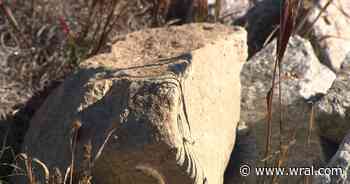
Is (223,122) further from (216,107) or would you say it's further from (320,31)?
(320,31)

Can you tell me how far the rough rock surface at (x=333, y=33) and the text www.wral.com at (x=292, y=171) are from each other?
1230mm

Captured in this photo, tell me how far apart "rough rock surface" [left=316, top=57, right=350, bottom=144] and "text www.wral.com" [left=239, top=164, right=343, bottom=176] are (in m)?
0.32

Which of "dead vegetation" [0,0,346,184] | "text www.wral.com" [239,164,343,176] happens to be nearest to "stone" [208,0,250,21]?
"dead vegetation" [0,0,346,184]

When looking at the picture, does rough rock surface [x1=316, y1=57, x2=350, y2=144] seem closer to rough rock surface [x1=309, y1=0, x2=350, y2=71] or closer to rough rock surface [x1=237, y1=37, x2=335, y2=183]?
rough rock surface [x1=237, y1=37, x2=335, y2=183]

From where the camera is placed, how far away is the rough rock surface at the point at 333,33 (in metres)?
3.96

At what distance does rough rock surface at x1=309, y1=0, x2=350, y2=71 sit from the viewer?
3.96 metres

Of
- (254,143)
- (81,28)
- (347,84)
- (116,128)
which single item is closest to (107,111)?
Result: (116,128)

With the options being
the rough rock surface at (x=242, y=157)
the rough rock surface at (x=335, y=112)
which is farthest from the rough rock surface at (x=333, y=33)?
the rough rock surface at (x=242, y=157)

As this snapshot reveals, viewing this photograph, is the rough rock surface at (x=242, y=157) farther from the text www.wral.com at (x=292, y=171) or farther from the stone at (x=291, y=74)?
the stone at (x=291, y=74)

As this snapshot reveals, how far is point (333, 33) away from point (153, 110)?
2.05 metres

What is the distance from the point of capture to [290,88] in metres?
3.38

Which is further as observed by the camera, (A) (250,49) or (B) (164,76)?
(A) (250,49)

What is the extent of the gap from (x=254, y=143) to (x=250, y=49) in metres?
1.19

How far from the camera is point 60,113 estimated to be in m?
2.85
